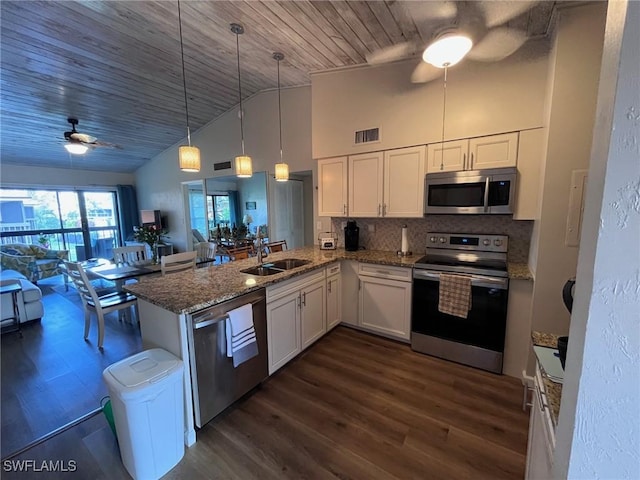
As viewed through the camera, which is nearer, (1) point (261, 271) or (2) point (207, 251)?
(1) point (261, 271)

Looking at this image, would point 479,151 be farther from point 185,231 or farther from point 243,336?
point 185,231

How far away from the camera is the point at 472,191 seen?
2500 millimetres

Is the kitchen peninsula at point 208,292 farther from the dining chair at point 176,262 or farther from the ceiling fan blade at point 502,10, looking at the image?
the ceiling fan blade at point 502,10

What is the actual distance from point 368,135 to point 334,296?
1.89m

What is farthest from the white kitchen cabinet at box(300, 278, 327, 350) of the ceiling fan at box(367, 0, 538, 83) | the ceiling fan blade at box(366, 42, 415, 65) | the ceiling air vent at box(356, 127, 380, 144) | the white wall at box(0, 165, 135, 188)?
the white wall at box(0, 165, 135, 188)

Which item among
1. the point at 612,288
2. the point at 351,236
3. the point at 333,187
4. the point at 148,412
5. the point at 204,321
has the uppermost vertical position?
the point at 333,187

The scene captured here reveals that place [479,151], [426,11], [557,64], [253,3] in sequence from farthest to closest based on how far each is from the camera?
[479,151] → [253,3] → [426,11] → [557,64]

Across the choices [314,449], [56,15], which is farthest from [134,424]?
[56,15]

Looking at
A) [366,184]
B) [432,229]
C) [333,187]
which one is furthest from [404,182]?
[333,187]

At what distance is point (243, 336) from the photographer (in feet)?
6.47

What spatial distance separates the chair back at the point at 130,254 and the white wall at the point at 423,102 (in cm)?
335

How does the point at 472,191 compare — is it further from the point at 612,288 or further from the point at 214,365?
the point at 214,365

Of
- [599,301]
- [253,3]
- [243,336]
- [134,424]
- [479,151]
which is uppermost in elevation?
[253,3]

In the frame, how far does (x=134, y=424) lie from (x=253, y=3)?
3126mm
